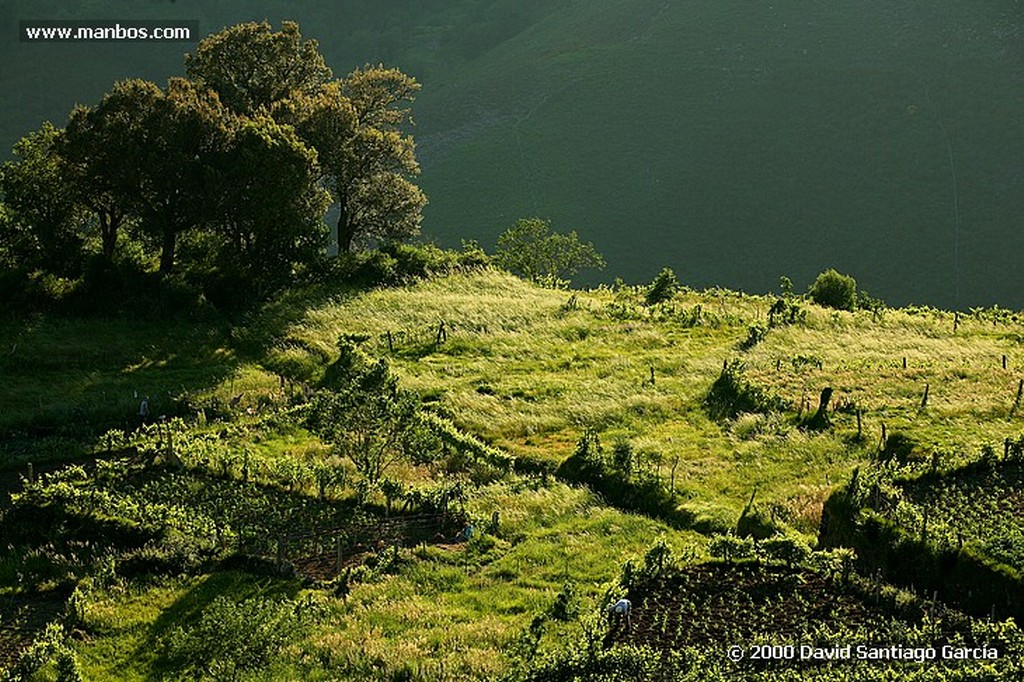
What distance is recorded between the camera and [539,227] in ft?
329

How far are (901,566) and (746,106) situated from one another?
479ft

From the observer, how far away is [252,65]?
237 feet

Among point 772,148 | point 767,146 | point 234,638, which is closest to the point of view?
point 234,638

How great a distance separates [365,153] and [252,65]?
10592 mm

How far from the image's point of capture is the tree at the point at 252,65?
70.9 metres

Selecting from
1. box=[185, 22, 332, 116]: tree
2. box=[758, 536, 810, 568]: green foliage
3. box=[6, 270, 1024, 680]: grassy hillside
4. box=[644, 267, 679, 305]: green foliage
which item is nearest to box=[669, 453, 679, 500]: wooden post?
box=[6, 270, 1024, 680]: grassy hillside

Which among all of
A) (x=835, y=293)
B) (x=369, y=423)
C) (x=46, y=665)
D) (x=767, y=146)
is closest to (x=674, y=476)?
(x=369, y=423)

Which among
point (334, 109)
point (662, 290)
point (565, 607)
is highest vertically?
point (334, 109)

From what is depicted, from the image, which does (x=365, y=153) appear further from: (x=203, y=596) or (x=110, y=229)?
(x=203, y=596)

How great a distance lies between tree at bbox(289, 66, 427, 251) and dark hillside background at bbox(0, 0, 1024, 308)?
63.8 metres

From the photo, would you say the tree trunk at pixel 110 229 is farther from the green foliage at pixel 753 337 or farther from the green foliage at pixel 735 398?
the green foliage at pixel 753 337

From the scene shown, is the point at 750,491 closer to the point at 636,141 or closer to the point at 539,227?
the point at 539,227

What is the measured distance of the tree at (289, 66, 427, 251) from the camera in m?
69.2

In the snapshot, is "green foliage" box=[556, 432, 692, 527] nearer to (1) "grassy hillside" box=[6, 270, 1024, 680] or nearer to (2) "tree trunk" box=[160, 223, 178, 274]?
(1) "grassy hillside" box=[6, 270, 1024, 680]
